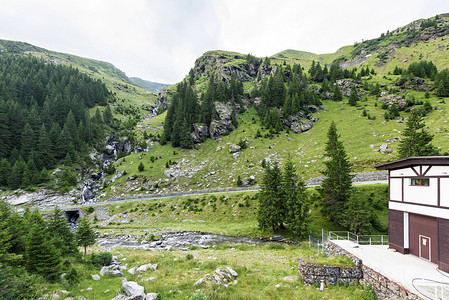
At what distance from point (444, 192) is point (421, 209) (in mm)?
2415

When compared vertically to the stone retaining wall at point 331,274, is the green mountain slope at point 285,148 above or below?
above

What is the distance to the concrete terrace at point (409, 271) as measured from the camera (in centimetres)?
998

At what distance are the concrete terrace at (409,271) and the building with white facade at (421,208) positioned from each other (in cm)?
108

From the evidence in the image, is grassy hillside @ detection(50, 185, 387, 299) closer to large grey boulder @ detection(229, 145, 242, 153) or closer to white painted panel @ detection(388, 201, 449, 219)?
white painted panel @ detection(388, 201, 449, 219)

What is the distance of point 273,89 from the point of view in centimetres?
9631

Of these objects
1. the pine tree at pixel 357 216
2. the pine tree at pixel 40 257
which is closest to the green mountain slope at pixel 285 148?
the pine tree at pixel 357 216

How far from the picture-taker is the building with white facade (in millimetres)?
14219

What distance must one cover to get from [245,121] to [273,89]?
24.8 m

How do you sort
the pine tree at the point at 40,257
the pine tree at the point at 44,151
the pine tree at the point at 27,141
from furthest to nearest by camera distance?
the pine tree at the point at 27,141
the pine tree at the point at 44,151
the pine tree at the point at 40,257

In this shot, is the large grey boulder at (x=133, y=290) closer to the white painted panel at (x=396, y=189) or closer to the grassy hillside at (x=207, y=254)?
the grassy hillside at (x=207, y=254)

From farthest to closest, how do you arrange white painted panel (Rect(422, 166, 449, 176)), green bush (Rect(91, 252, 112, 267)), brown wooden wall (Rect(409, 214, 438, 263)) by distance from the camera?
1. green bush (Rect(91, 252, 112, 267))
2. brown wooden wall (Rect(409, 214, 438, 263))
3. white painted panel (Rect(422, 166, 449, 176))

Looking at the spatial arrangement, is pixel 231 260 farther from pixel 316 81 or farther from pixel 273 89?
pixel 316 81

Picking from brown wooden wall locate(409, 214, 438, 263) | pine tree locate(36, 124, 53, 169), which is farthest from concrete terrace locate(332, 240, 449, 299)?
pine tree locate(36, 124, 53, 169)

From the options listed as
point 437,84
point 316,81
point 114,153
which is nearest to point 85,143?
point 114,153
